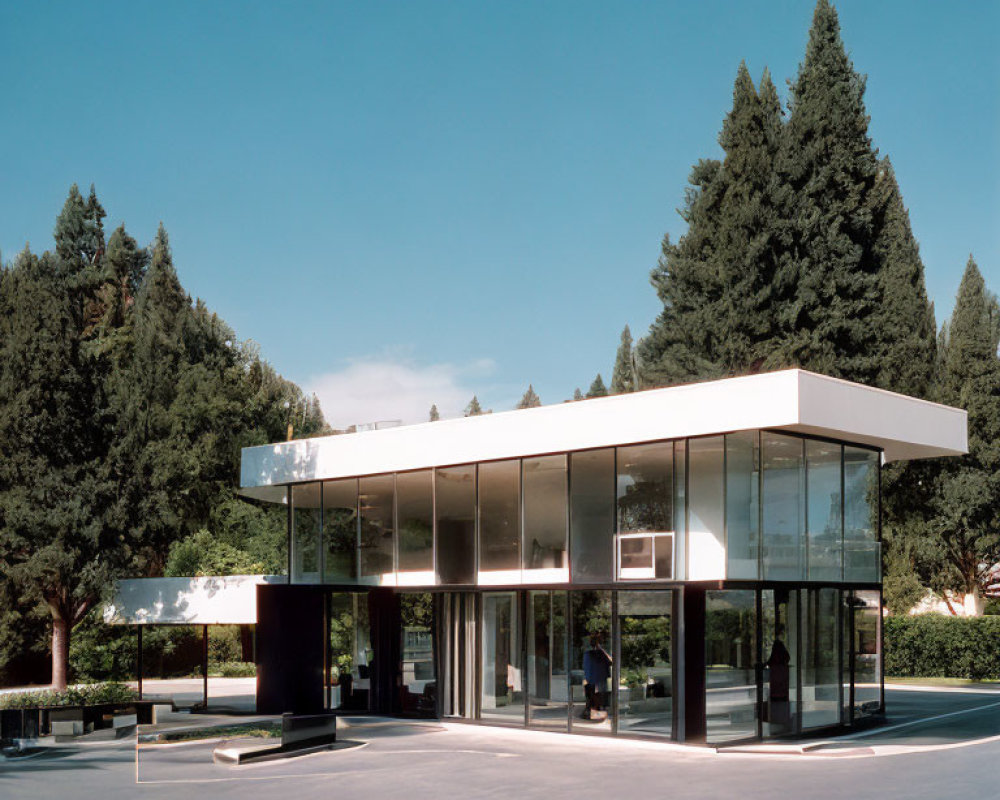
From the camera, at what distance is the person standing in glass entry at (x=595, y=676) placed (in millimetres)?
18672

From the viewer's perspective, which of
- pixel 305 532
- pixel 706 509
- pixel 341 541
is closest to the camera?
pixel 706 509

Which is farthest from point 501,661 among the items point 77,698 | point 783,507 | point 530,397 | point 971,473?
point 530,397

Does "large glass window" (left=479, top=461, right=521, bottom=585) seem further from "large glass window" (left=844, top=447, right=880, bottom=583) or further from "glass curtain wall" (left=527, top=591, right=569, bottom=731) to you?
"large glass window" (left=844, top=447, right=880, bottom=583)

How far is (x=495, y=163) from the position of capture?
120 ft

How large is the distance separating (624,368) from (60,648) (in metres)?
39.7

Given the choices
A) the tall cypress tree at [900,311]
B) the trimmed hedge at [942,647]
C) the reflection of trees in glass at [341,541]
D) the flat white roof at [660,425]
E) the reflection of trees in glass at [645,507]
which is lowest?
the trimmed hedge at [942,647]

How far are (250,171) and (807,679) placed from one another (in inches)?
893

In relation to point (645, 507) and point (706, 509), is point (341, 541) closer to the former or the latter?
point (645, 507)

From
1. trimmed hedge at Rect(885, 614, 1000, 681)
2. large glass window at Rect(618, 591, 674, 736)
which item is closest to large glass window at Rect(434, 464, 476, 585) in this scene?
large glass window at Rect(618, 591, 674, 736)

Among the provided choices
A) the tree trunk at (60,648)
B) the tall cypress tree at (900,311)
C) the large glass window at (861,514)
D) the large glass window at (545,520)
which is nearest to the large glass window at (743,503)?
the large glass window at (861,514)

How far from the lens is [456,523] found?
2161 cm

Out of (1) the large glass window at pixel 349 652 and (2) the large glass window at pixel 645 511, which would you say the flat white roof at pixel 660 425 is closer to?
(2) the large glass window at pixel 645 511

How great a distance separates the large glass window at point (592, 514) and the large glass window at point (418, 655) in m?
3.96

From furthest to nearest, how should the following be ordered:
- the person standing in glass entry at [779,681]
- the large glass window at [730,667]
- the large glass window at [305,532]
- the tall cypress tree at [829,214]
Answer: the tall cypress tree at [829,214], the large glass window at [305,532], the person standing in glass entry at [779,681], the large glass window at [730,667]
